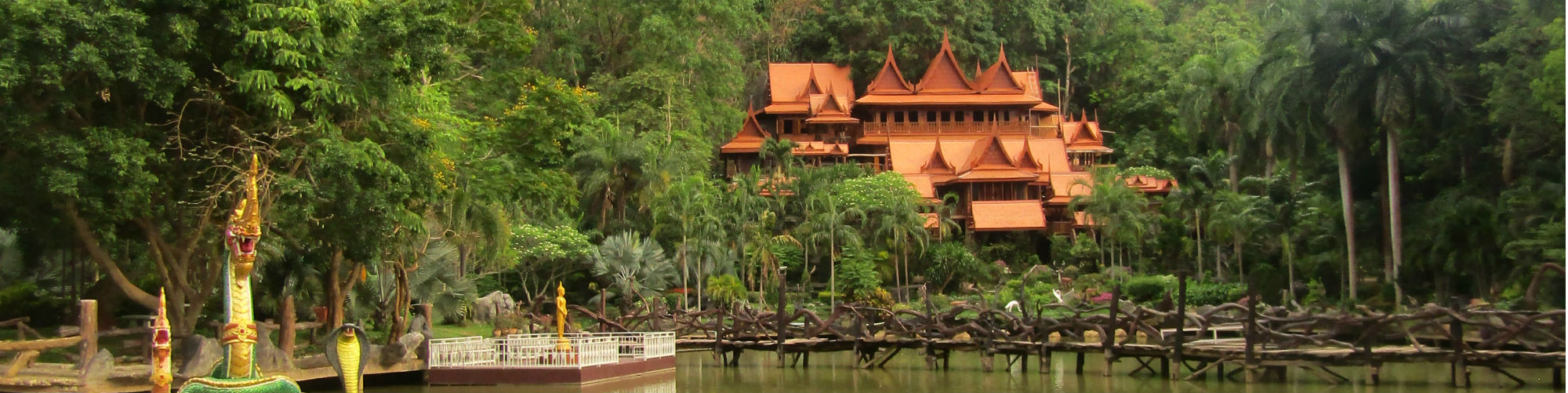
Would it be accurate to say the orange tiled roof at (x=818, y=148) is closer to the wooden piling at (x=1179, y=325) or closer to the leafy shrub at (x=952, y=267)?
the leafy shrub at (x=952, y=267)

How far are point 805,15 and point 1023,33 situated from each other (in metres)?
9.55

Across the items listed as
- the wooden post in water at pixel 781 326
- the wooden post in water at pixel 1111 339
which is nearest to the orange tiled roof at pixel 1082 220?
the wooden post in water at pixel 781 326

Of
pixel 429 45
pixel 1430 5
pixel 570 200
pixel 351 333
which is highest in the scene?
pixel 1430 5

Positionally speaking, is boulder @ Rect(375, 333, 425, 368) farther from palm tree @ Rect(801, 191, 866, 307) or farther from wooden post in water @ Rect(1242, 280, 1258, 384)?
palm tree @ Rect(801, 191, 866, 307)

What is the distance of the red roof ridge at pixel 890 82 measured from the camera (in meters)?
56.9

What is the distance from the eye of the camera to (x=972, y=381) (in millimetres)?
25969

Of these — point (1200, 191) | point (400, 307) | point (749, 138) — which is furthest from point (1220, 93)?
point (400, 307)

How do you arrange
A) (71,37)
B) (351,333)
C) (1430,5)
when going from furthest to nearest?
(1430,5) → (71,37) → (351,333)

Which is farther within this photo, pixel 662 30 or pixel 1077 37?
pixel 1077 37

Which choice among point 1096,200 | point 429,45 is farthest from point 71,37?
point 1096,200

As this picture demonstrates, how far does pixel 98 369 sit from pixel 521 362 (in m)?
6.17

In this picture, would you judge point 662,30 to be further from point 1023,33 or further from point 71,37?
point 71,37

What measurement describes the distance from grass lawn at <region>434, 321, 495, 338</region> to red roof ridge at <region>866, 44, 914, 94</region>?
25.1 meters

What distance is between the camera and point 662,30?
4869 centimetres
